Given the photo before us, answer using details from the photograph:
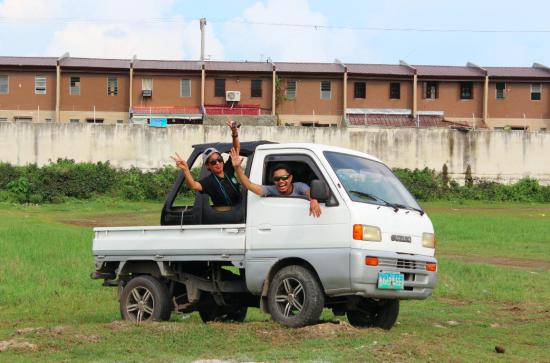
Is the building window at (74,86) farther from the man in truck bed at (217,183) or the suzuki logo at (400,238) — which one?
the suzuki logo at (400,238)

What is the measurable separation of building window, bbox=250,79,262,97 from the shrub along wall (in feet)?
37.8

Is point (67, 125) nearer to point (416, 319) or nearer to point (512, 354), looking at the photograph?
point (416, 319)

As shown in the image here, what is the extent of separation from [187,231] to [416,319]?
12.7 feet

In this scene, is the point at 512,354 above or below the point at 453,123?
below

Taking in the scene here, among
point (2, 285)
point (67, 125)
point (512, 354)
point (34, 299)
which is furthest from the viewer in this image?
point (67, 125)

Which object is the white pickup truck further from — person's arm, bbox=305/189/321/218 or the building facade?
the building facade

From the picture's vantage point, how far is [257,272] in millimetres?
11453

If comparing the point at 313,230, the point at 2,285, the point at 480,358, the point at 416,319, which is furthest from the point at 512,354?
the point at 2,285

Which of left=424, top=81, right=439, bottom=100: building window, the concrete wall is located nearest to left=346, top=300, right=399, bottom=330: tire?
the concrete wall

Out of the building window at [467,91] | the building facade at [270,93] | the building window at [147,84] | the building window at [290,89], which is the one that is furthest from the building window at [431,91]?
the building window at [147,84]

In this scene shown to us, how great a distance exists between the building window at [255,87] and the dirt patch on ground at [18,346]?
53.4 m

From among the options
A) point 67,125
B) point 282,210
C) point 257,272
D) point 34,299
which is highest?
point 67,125

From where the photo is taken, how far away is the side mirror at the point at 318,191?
1091 cm

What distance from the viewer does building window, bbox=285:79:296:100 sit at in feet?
209
